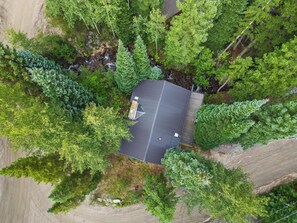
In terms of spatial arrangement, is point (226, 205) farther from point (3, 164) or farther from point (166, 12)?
point (3, 164)

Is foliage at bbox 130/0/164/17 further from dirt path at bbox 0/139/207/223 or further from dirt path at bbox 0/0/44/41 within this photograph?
dirt path at bbox 0/139/207/223

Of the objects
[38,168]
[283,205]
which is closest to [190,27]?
[38,168]

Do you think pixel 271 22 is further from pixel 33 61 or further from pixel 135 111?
pixel 33 61

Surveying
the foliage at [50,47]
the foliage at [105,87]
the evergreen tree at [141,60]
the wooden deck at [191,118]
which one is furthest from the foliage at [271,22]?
the foliage at [50,47]

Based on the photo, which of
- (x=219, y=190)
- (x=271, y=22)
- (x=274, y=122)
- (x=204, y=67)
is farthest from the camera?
(x=204, y=67)

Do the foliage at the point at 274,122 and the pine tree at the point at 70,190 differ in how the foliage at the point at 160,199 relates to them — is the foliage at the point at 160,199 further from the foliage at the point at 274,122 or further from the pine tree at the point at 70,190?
the foliage at the point at 274,122

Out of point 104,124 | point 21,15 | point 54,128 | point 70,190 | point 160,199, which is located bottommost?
point 70,190
